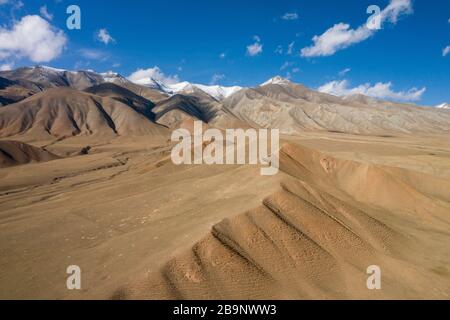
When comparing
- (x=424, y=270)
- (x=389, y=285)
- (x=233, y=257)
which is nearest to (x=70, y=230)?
(x=233, y=257)

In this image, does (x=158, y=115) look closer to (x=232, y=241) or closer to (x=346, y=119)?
(x=346, y=119)

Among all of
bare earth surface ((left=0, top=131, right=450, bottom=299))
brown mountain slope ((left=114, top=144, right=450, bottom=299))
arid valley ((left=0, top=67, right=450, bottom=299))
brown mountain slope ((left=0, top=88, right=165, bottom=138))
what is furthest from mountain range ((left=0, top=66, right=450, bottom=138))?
brown mountain slope ((left=114, top=144, right=450, bottom=299))

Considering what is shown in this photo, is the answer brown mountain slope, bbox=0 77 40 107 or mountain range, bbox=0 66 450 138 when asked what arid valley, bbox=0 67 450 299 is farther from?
brown mountain slope, bbox=0 77 40 107

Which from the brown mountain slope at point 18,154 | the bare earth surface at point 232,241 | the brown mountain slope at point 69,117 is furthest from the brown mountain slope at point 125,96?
the bare earth surface at point 232,241

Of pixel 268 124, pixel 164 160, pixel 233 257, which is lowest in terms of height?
pixel 233 257
